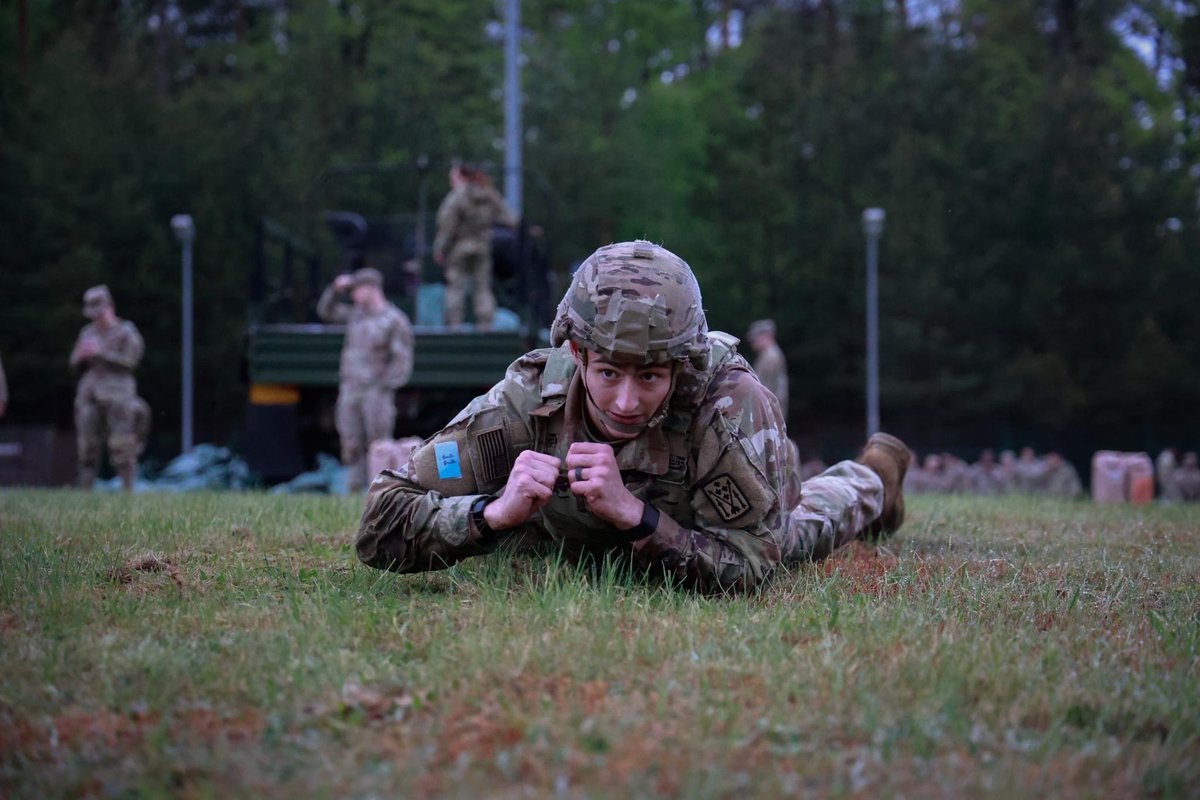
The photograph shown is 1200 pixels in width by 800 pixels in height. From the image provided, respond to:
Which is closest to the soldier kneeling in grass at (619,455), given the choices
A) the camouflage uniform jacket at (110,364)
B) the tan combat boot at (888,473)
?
the tan combat boot at (888,473)

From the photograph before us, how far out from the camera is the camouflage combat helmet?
3.73 metres

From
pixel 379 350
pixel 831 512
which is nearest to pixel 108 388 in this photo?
pixel 379 350

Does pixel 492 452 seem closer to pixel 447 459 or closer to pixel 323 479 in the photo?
pixel 447 459

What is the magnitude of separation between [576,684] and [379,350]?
9150 millimetres

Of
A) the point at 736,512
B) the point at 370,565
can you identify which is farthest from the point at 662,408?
the point at 370,565

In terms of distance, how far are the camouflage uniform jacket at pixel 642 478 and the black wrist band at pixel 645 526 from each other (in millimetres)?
24

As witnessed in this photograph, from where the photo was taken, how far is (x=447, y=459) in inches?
166

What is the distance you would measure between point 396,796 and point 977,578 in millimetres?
2791


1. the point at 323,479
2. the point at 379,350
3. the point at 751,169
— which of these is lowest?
the point at 323,479

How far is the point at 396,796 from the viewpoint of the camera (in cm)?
232

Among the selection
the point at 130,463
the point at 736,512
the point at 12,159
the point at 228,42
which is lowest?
the point at 130,463

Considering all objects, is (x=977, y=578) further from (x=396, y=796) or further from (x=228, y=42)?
(x=228, y=42)

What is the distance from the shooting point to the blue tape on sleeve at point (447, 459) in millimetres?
4203

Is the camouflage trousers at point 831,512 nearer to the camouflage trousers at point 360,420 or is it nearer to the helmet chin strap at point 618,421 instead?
the helmet chin strap at point 618,421
